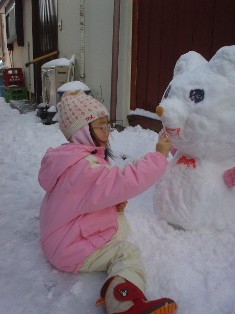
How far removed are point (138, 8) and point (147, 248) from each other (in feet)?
12.1

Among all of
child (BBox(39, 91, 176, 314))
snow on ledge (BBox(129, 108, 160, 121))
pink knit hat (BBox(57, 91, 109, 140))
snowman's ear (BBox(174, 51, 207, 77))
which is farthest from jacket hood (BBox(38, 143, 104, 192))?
snow on ledge (BBox(129, 108, 160, 121))

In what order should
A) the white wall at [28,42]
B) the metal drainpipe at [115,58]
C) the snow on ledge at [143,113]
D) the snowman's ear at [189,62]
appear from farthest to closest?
1. the white wall at [28,42]
2. the metal drainpipe at [115,58]
3. the snow on ledge at [143,113]
4. the snowman's ear at [189,62]

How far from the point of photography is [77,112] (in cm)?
172

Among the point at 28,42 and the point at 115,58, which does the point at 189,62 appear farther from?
the point at 28,42

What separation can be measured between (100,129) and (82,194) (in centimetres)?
36

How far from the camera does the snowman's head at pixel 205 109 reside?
175cm

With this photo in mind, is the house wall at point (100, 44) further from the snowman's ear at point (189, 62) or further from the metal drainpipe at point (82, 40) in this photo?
the snowman's ear at point (189, 62)

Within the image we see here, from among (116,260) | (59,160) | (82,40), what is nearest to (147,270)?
(116,260)

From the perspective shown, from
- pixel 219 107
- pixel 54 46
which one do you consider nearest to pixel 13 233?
pixel 219 107

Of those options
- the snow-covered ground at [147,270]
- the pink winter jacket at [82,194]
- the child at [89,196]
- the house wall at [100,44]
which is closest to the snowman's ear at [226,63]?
the child at [89,196]

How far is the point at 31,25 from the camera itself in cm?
973

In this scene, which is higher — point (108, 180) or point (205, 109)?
point (205, 109)

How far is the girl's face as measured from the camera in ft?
5.77

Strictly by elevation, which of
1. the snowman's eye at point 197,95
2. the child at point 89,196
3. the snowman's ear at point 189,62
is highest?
the snowman's ear at point 189,62
